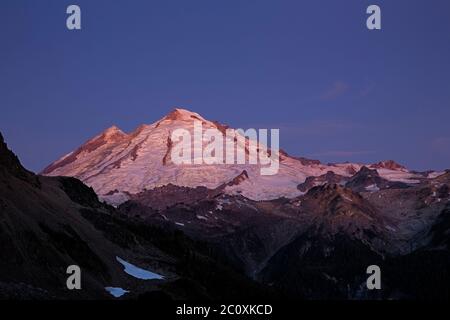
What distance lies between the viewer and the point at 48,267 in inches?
5974

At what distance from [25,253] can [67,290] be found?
→ 11.8 meters

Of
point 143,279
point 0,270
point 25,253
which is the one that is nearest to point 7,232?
point 25,253
